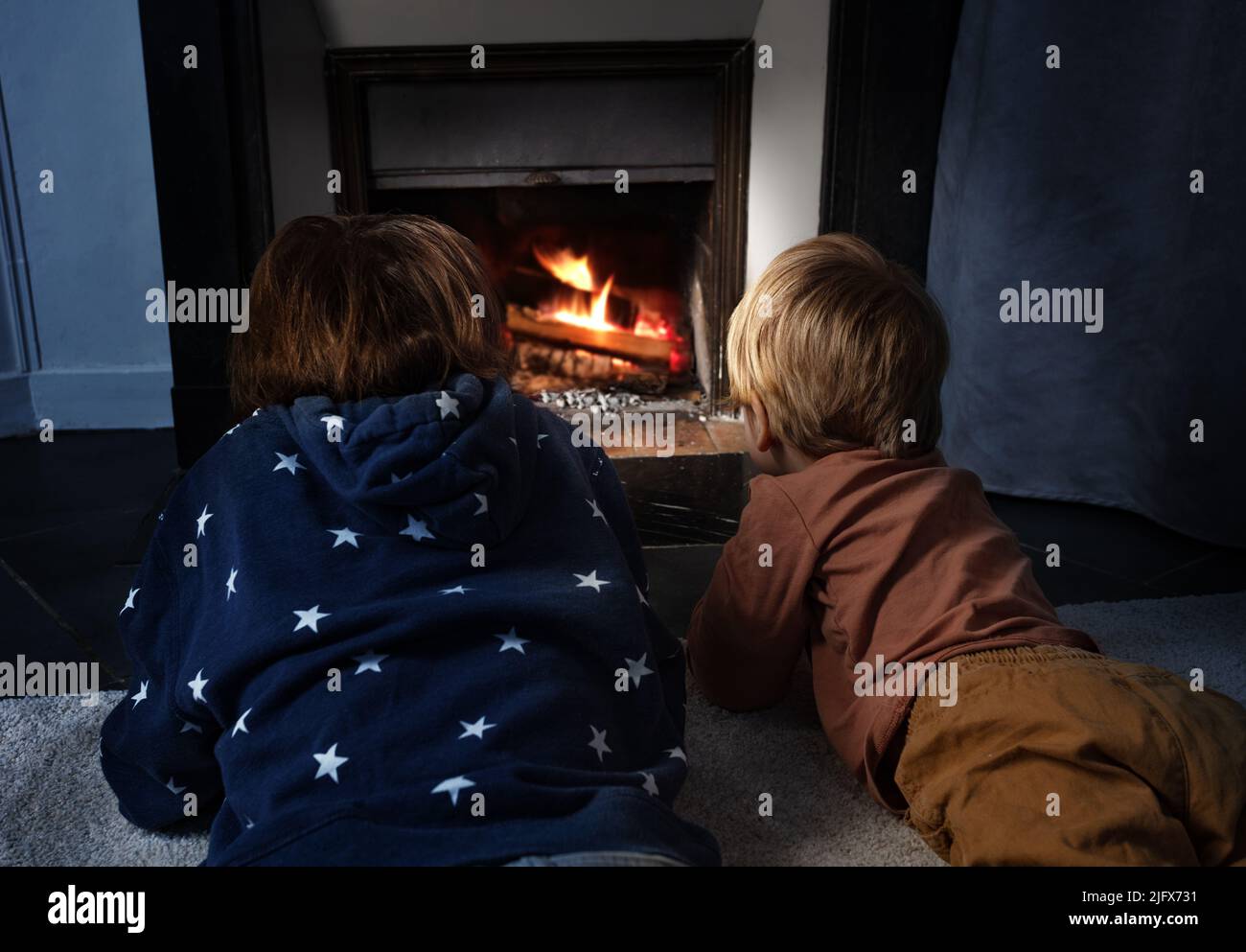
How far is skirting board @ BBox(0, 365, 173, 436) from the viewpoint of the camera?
2.55m

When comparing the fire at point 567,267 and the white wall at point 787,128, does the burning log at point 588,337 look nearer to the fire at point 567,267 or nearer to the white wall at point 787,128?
the fire at point 567,267

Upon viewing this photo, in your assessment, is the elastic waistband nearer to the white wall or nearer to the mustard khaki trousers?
the mustard khaki trousers

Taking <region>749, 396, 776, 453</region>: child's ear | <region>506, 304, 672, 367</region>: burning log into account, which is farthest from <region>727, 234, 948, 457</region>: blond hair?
<region>506, 304, 672, 367</region>: burning log

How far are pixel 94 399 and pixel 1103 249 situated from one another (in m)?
2.23

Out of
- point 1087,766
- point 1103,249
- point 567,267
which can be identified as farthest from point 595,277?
point 1087,766

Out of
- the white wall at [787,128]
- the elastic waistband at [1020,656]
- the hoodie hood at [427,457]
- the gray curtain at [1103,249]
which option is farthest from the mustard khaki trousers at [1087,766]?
Answer: the white wall at [787,128]

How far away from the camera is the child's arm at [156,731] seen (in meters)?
0.95

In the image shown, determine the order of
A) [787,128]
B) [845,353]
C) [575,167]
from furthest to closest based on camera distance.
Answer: [575,167] → [787,128] → [845,353]

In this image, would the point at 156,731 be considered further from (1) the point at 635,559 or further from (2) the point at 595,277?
(2) the point at 595,277

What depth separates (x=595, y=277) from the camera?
8.83 feet

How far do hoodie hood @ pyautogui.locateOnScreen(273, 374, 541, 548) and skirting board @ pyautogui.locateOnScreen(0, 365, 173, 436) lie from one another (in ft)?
6.16

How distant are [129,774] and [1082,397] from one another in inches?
64.5
